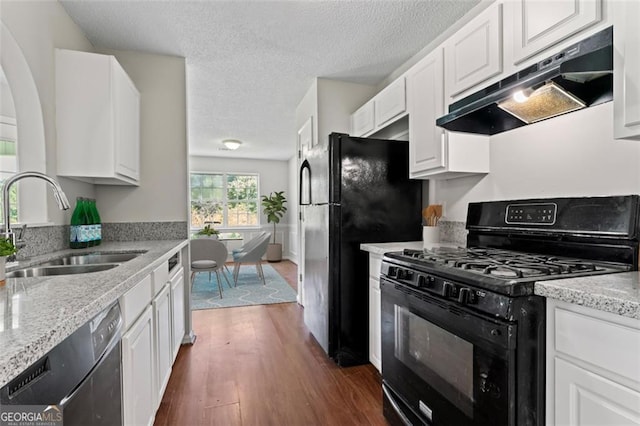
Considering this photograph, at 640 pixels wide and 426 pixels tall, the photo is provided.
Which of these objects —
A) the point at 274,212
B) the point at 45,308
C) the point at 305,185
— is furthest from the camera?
the point at 274,212

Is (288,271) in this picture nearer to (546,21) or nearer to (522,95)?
(522,95)

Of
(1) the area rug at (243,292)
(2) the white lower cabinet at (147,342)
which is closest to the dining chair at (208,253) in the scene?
(1) the area rug at (243,292)

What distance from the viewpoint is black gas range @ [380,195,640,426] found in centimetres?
100

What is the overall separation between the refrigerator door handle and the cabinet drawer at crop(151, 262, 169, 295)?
1292 mm

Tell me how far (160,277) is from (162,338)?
35 centimetres

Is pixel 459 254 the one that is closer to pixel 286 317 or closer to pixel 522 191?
pixel 522 191

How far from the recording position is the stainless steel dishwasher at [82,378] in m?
0.60

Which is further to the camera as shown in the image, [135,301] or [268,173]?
[268,173]

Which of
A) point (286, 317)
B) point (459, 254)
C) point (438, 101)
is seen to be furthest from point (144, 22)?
point (286, 317)

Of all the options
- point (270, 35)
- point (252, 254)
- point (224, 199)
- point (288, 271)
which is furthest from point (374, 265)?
point (224, 199)

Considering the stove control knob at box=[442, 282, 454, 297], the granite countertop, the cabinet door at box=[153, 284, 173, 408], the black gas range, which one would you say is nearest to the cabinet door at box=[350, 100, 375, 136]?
the black gas range

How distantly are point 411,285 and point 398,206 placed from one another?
1023mm

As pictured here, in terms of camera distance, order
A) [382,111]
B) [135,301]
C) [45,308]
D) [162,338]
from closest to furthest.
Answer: [45,308], [135,301], [162,338], [382,111]

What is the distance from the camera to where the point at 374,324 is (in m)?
2.13
